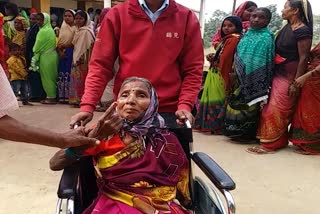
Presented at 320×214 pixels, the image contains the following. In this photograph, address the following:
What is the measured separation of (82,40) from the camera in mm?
5867

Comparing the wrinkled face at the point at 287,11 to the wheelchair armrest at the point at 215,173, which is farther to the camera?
the wrinkled face at the point at 287,11

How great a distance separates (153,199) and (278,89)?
2.67 meters

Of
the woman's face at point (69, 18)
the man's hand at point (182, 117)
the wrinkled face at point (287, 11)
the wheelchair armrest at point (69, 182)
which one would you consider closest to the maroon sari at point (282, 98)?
the wrinkled face at point (287, 11)

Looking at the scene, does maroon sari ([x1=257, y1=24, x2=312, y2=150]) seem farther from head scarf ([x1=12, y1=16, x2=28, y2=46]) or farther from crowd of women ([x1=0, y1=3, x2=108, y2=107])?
head scarf ([x1=12, y1=16, x2=28, y2=46])

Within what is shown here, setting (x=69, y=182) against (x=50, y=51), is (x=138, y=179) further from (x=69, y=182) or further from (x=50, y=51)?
(x=50, y=51)

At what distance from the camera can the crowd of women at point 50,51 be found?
5.94 meters

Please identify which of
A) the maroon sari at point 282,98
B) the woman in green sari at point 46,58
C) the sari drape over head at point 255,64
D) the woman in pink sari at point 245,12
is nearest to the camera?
the maroon sari at point 282,98

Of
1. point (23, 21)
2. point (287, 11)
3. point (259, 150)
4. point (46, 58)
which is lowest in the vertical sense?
point (259, 150)

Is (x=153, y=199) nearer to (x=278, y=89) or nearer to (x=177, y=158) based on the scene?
(x=177, y=158)

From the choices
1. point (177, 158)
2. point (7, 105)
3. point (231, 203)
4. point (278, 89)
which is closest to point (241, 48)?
point (278, 89)

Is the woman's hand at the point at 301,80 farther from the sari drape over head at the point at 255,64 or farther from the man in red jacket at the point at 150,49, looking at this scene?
the man in red jacket at the point at 150,49

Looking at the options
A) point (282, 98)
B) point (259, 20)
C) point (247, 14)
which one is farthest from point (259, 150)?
point (247, 14)

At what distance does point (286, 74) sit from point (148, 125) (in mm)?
2501

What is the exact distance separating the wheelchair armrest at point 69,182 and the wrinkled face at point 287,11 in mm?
2826
